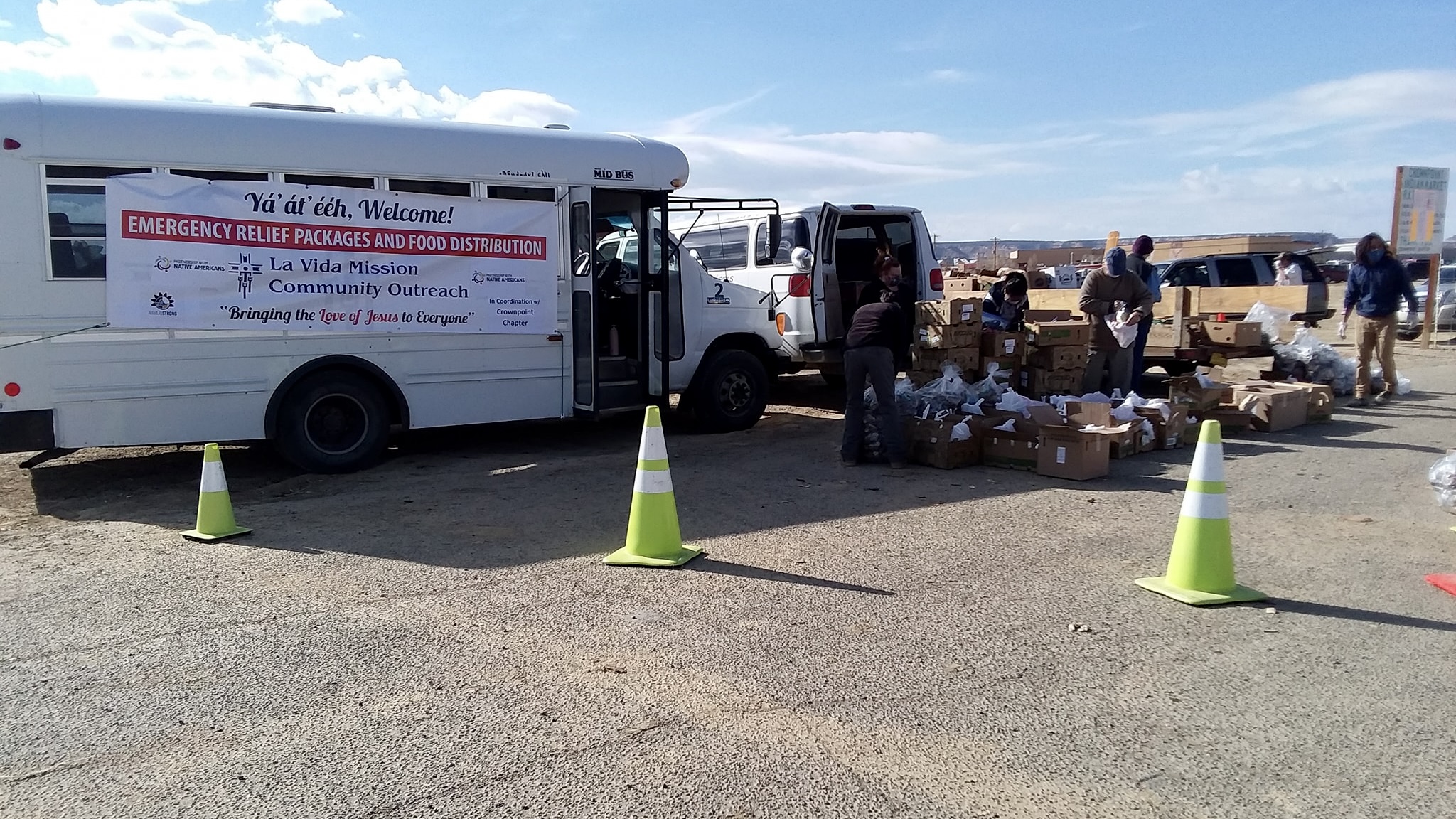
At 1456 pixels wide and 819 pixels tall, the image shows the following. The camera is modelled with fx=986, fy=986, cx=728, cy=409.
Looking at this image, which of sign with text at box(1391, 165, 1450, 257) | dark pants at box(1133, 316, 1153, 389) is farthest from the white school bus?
sign with text at box(1391, 165, 1450, 257)

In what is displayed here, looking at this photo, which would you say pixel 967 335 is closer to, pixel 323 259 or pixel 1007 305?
pixel 1007 305

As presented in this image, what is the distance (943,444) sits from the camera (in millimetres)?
8211

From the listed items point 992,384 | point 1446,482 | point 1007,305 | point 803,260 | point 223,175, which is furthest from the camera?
point 803,260

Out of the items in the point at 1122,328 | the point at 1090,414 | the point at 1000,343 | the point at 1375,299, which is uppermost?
the point at 1375,299

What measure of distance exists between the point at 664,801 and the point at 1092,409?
21.8 ft

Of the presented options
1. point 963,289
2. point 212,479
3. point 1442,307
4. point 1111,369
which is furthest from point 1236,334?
point 1442,307

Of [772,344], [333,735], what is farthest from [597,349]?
[333,735]

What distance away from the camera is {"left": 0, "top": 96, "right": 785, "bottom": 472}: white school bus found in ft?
23.0

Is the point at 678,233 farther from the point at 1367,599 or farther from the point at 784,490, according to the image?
the point at 1367,599

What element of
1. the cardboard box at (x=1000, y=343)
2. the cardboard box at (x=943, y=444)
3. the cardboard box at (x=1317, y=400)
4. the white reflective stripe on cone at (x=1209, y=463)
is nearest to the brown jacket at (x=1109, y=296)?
the cardboard box at (x=1000, y=343)

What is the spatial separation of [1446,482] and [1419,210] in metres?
13.5

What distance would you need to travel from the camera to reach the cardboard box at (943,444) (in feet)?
27.0

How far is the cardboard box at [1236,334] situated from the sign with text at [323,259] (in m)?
8.39

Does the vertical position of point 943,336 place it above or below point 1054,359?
above
